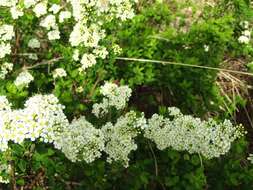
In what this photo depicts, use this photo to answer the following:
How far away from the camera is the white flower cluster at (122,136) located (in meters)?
3.00

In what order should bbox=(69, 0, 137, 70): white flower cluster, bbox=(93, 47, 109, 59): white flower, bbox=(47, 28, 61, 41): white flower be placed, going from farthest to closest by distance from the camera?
1. bbox=(47, 28, 61, 41): white flower
2. bbox=(93, 47, 109, 59): white flower
3. bbox=(69, 0, 137, 70): white flower cluster

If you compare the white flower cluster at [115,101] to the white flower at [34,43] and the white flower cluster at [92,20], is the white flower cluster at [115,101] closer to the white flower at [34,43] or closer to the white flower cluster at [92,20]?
the white flower cluster at [92,20]

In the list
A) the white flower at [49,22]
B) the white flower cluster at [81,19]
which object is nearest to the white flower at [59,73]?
the white flower cluster at [81,19]

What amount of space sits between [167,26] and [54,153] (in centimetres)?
245

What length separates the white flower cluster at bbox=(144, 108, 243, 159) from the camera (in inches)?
119

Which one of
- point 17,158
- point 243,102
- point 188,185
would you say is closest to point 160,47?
point 243,102

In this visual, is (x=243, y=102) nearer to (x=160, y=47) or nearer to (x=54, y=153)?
(x=160, y=47)

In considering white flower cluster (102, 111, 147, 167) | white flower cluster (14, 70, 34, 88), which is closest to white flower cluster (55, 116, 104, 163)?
white flower cluster (102, 111, 147, 167)

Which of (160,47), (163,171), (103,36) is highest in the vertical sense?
(103,36)

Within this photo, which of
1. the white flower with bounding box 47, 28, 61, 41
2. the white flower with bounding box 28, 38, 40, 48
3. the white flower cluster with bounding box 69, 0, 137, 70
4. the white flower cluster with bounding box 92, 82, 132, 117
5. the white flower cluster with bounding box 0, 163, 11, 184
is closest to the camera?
the white flower cluster with bounding box 0, 163, 11, 184

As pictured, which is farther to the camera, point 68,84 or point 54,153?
point 68,84

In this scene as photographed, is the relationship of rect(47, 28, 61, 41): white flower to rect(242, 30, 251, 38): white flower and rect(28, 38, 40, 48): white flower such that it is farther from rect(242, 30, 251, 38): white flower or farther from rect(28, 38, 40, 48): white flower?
rect(242, 30, 251, 38): white flower

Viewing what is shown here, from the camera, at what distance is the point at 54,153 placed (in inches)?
134

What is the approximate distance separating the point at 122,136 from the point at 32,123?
619 mm
